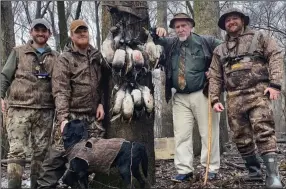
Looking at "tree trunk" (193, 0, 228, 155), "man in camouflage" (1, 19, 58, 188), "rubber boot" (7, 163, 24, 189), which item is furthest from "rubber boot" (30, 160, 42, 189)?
"tree trunk" (193, 0, 228, 155)

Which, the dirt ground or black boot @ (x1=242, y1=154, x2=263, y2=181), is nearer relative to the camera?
the dirt ground

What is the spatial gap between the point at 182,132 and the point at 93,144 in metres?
1.65

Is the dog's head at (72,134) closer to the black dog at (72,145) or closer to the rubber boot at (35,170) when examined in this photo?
the black dog at (72,145)

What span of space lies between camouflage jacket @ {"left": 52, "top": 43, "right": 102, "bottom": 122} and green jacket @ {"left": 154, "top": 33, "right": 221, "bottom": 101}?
1.08 metres

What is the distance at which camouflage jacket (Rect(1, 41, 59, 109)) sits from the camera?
18.8 feet

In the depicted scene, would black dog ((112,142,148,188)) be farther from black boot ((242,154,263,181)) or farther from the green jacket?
black boot ((242,154,263,181))

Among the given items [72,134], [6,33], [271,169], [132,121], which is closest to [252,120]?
[271,169]

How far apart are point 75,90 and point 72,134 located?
0.67 metres

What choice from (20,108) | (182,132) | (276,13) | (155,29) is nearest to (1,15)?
(20,108)

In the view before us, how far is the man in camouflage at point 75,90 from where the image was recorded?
5.41 meters

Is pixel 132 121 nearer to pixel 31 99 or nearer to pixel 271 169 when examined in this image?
pixel 31 99

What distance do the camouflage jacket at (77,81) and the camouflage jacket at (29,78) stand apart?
1.25 feet

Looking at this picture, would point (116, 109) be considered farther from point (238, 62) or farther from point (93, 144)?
point (238, 62)

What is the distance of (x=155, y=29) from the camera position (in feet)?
19.1
